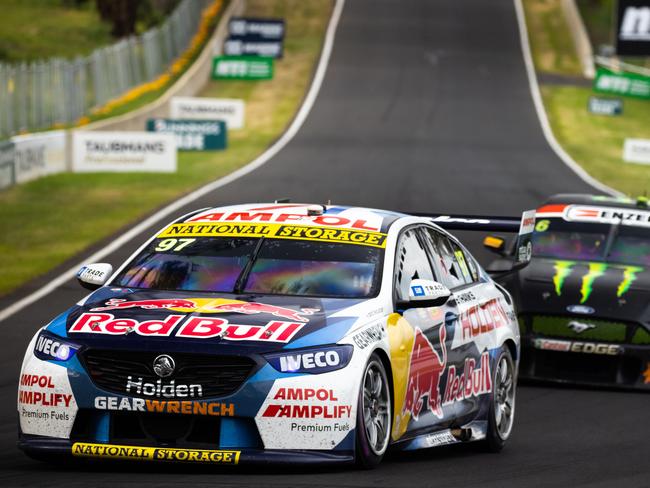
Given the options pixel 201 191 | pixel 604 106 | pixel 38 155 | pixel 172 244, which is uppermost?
pixel 172 244

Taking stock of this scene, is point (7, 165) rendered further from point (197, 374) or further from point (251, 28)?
point (251, 28)

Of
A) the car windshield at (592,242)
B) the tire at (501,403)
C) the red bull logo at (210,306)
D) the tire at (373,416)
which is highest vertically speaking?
the red bull logo at (210,306)

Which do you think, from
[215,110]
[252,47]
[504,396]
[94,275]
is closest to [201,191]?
[215,110]

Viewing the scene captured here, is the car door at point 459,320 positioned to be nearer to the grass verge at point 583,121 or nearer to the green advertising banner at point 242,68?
the grass verge at point 583,121

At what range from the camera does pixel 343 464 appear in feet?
27.5

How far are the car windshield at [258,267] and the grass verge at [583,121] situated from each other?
27.2 meters

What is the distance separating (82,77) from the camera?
4569cm

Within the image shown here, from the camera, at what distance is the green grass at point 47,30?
72.9m

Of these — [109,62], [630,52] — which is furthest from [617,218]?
[630,52]

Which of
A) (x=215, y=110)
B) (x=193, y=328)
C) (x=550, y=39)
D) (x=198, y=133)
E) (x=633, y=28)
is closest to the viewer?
(x=193, y=328)

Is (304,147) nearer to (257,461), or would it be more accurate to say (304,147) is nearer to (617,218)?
(617,218)

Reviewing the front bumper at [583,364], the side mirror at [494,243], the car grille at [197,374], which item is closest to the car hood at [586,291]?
the front bumper at [583,364]

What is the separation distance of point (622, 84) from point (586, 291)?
44141 millimetres

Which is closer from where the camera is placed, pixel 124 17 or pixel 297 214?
pixel 297 214
